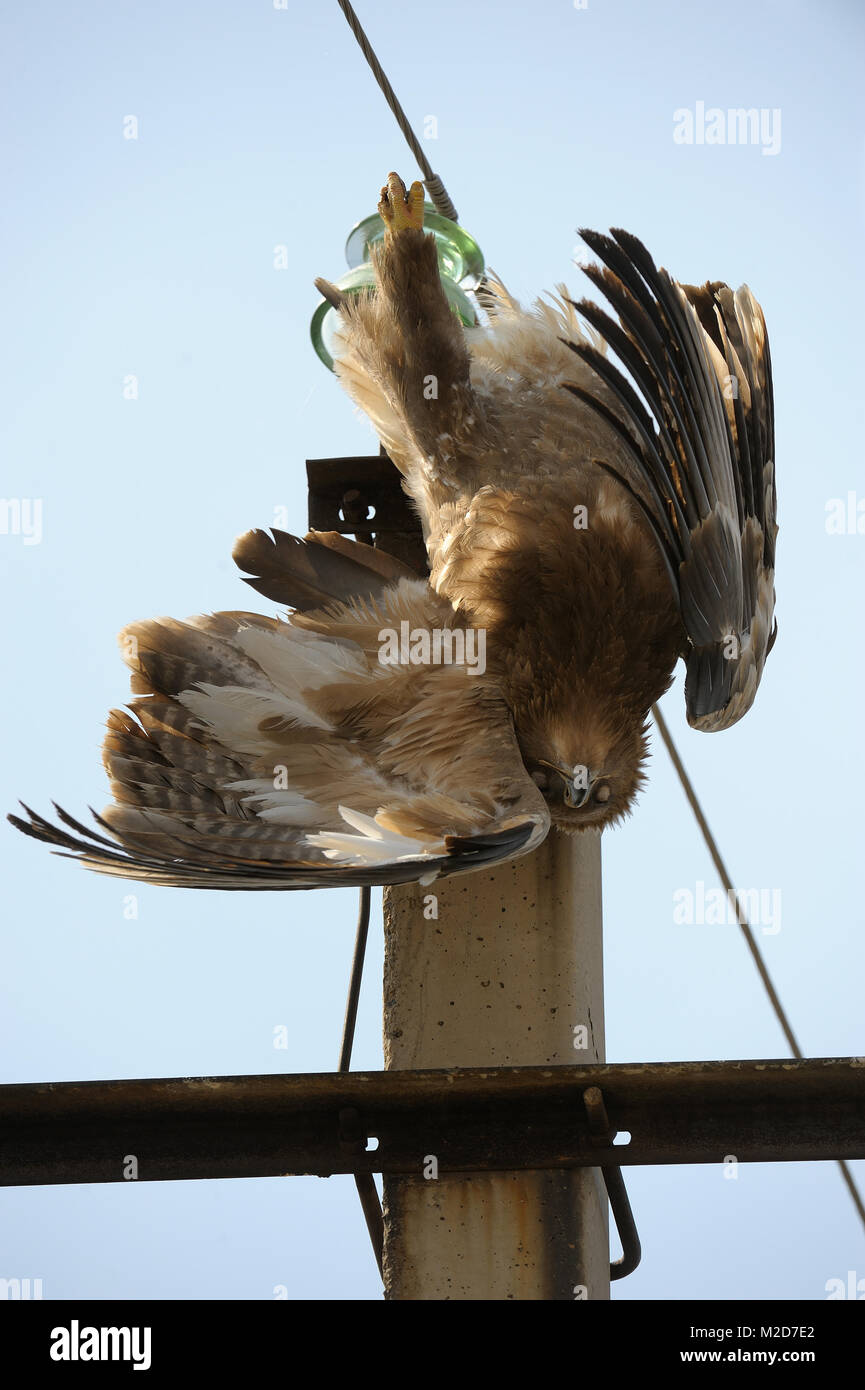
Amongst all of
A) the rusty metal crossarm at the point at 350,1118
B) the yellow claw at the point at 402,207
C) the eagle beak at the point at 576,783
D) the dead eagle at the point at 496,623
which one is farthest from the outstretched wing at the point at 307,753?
the yellow claw at the point at 402,207

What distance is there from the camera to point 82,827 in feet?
8.27

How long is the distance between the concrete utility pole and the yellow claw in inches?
57.0

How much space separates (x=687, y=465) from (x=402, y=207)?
924 millimetres

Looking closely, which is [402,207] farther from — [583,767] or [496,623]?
[583,767]

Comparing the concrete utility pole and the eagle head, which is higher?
the eagle head

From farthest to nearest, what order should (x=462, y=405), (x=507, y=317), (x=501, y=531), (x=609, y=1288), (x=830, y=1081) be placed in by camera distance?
(x=507, y=317), (x=462, y=405), (x=501, y=531), (x=609, y=1288), (x=830, y=1081)

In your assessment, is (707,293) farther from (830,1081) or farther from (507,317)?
(830,1081)

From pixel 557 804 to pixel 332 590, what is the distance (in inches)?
29.5

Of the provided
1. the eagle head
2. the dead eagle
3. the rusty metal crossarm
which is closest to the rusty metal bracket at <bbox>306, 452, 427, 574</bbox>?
the dead eagle

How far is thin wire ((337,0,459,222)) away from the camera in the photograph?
137 inches

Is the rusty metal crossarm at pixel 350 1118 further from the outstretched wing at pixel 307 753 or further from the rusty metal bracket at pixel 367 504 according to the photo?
the rusty metal bracket at pixel 367 504

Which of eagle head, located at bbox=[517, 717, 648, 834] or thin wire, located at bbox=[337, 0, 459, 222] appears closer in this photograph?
eagle head, located at bbox=[517, 717, 648, 834]

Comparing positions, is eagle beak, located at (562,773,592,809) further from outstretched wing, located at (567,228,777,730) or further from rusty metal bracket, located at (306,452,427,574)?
rusty metal bracket, located at (306,452,427,574)
